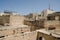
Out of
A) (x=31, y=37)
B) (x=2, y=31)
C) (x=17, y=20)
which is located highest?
(x=17, y=20)

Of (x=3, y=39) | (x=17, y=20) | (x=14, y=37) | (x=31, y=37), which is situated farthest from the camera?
(x=17, y=20)

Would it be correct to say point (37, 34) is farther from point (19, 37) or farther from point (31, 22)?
point (31, 22)

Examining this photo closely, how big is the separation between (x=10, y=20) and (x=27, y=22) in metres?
3.83

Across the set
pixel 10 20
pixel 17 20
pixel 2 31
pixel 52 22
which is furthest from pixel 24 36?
pixel 52 22

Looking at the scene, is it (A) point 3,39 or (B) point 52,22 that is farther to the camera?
(B) point 52,22

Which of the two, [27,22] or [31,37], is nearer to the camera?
[31,37]

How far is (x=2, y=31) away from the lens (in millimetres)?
8289

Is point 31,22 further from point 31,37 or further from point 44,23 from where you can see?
point 31,37

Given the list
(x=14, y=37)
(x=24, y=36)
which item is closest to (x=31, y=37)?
(x=24, y=36)

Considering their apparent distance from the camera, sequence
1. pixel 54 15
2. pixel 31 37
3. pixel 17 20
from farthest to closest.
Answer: pixel 54 15
pixel 17 20
pixel 31 37

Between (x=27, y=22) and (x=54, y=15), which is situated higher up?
(x=54, y=15)

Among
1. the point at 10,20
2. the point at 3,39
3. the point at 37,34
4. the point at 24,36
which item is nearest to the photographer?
the point at 3,39

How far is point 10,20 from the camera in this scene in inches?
501

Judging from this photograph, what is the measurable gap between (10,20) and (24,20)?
3.30 m
